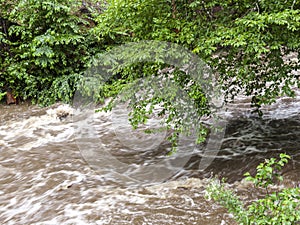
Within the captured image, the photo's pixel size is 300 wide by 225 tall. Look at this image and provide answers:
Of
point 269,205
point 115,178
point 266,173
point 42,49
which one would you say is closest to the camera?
point 269,205

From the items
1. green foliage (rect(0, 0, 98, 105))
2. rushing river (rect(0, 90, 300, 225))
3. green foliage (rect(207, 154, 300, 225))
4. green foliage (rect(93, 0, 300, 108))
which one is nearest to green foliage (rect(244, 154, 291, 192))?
green foliage (rect(207, 154, 300, 225))

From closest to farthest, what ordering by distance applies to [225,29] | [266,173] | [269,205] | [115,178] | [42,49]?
[269,205], [266,173], [225,29], [115,178], [42,49]

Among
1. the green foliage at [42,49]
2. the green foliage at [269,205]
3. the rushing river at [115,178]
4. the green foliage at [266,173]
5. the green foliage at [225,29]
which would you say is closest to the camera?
the green foliage at [269,205]

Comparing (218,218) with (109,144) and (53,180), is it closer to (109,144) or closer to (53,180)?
(53,180)

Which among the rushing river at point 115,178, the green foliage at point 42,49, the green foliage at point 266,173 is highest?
Result: the green foliage at point 42,49

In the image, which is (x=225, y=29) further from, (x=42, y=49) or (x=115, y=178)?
(x=42, y=49)

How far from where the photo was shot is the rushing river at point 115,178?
9.54 feet

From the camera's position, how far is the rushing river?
2.91 m

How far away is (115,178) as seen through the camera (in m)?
3.72

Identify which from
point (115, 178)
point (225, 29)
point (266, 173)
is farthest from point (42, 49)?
point (266, 173)

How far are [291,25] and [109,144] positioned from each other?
10.6 feet

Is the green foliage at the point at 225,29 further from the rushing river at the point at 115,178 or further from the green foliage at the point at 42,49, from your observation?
the green foliage at the point at 42,49

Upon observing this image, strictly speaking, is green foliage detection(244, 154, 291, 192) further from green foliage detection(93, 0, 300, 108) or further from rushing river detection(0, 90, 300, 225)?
green foliage detection(93, 0, 300, 108)

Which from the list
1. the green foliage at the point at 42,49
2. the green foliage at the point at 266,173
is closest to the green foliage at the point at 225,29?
the green foliage at the point at 266,173
